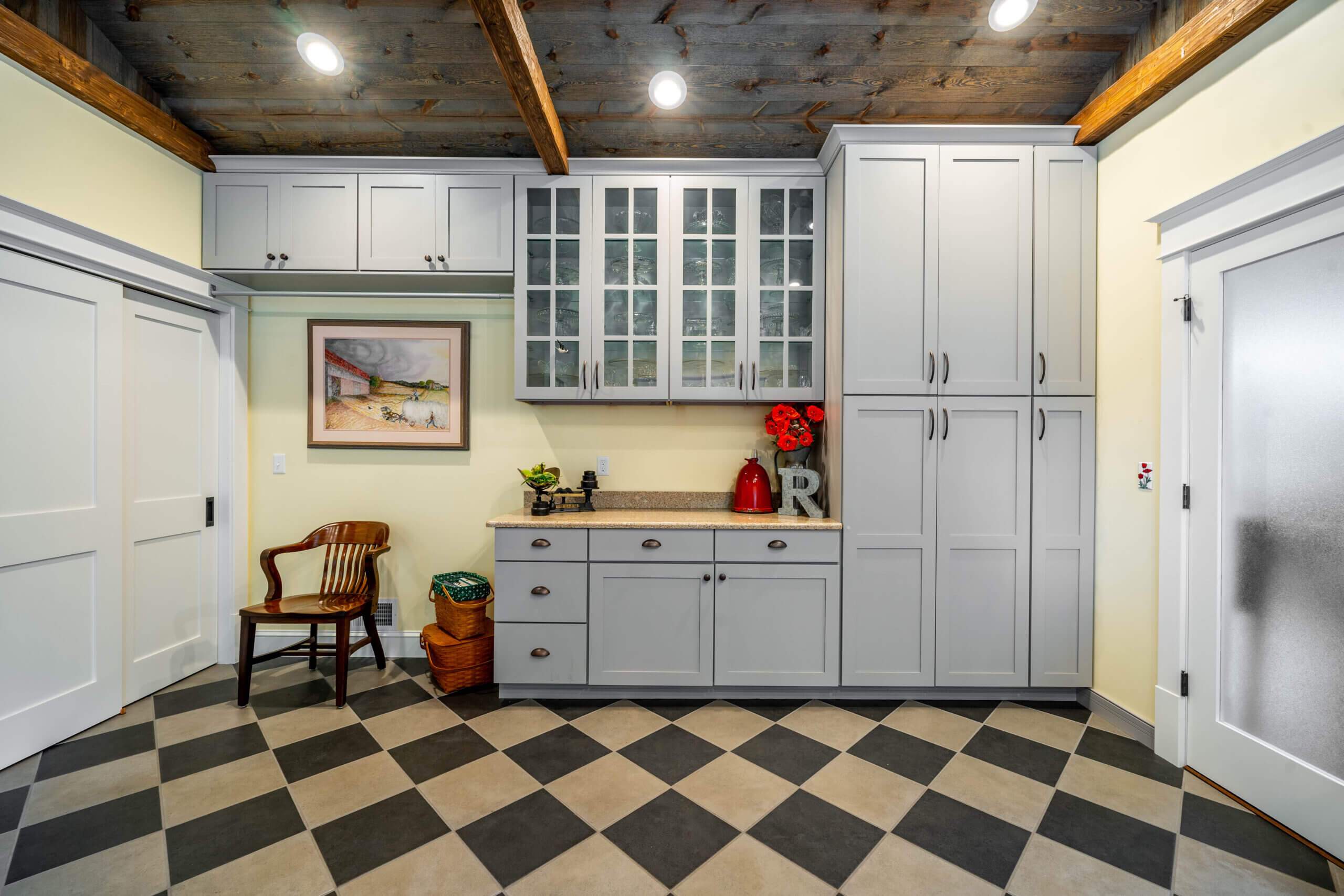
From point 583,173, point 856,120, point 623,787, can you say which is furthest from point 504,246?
point 623,787

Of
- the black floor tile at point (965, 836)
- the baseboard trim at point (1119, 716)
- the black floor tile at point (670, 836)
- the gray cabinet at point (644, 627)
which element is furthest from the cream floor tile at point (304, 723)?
the baseboard trim at point (1119, 716)

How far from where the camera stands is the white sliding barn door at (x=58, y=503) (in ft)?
6.81

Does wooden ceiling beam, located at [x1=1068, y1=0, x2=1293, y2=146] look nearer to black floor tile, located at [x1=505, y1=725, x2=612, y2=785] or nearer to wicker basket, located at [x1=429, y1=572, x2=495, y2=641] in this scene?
black floor tile, located at [x1=505, y1=725, x2=612, y2=785]

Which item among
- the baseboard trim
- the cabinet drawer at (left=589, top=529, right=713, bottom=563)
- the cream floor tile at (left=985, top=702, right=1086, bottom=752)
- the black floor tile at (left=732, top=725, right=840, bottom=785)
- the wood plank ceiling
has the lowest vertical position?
the black floor tile at (left=732, top=725, right=840, bottom=785)

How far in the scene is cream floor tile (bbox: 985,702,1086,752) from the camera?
2277 mm

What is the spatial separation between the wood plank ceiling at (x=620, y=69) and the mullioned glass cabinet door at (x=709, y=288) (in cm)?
28

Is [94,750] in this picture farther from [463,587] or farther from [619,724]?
[619,724]

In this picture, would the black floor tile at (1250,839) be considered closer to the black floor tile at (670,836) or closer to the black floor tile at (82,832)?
the black floor tile at (670,836)

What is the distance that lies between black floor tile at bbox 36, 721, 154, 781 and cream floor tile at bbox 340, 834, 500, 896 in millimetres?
1391

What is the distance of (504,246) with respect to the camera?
9.23 ft

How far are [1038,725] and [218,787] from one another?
321cm

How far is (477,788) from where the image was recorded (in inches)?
77.2

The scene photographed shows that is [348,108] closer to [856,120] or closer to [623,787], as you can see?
[856,120]

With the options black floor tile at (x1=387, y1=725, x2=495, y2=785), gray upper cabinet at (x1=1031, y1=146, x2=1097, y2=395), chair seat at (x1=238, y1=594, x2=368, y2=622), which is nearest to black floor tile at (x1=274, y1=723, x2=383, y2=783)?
black floor tile at (x1=387, y1=725, x2=495, y2=785)
